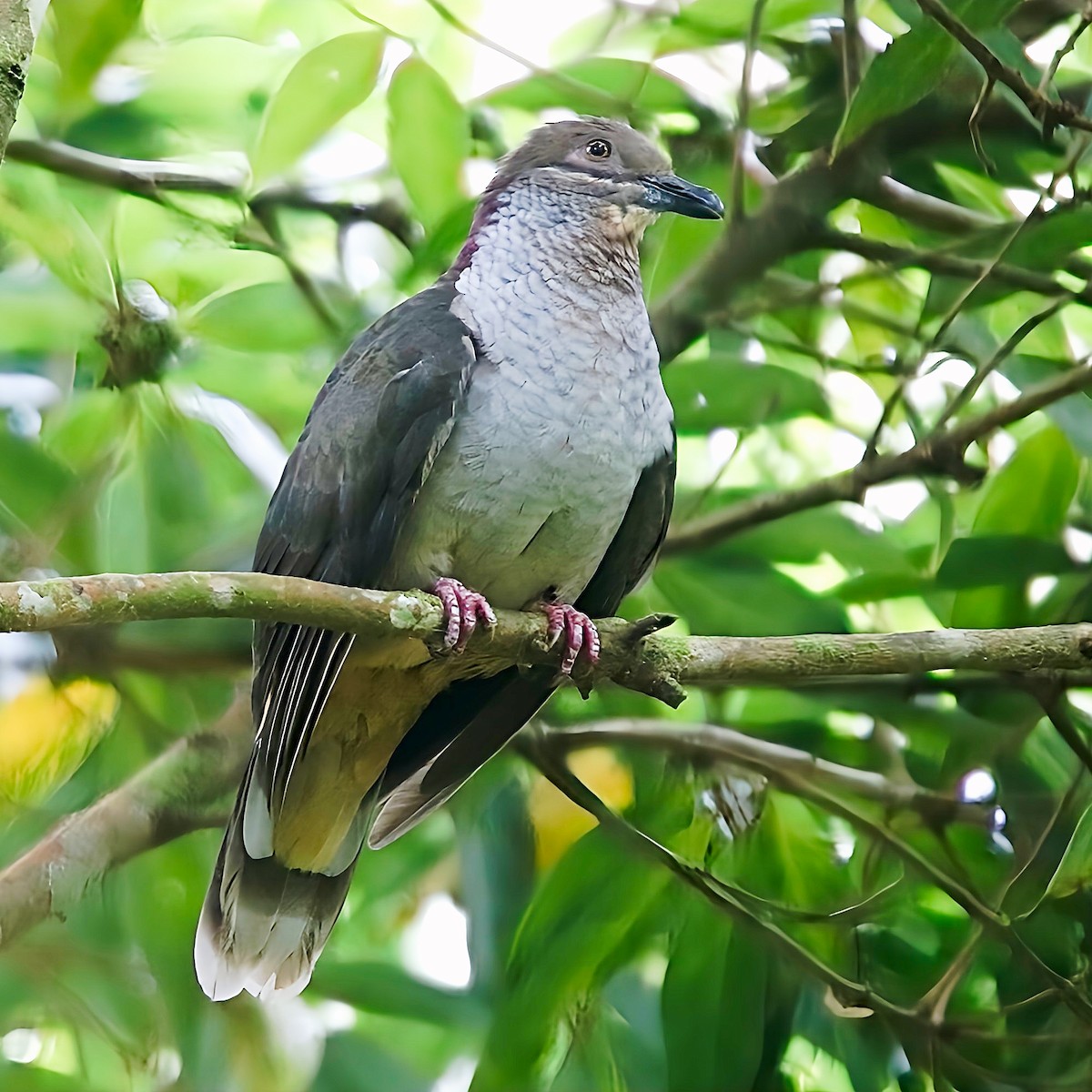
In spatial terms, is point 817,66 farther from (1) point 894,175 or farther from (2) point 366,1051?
(2) point 366,1051

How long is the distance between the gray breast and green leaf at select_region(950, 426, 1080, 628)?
0.74m

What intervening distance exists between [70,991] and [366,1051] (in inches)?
27.2

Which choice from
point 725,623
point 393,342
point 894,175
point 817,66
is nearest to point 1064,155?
point 894,175

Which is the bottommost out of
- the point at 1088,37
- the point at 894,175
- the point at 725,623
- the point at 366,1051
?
the point at 366,1051

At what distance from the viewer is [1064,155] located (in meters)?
3.34

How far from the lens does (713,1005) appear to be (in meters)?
2.93

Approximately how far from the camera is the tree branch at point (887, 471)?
9.87 feet

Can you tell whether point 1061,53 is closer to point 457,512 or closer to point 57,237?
point 457,512

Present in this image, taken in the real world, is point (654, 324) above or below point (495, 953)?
above

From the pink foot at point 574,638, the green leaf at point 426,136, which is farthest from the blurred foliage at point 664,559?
the pink foot at point 574,638

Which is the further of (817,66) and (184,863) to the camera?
(817,66)

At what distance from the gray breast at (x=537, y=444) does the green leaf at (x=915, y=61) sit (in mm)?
663

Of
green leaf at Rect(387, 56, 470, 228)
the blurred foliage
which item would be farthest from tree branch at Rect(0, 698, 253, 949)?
green leaf at Rect(387, 56, 470, 228)

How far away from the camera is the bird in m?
2.72
